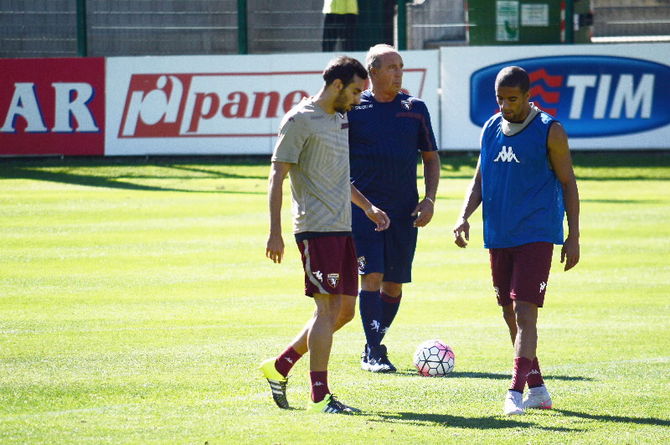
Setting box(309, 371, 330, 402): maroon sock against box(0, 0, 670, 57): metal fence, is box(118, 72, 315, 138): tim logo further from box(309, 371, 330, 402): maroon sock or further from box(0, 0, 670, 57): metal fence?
box(309, 371, 330, 402): maroon sock

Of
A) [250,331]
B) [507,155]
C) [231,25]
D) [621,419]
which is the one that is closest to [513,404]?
[621,419]

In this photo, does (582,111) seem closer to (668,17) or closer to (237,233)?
(668,17)

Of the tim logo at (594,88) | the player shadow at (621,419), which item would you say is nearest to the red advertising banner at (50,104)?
the tim logo at (594,88)

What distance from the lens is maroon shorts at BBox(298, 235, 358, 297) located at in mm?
6949

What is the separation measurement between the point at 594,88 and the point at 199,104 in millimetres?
7570

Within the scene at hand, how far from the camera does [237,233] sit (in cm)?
1612

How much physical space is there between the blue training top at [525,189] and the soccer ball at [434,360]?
1182 millimetres

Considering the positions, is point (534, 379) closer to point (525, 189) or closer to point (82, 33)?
point (525, 189)

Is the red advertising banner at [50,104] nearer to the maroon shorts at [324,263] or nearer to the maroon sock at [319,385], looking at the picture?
the maroon shorts at [324,263]

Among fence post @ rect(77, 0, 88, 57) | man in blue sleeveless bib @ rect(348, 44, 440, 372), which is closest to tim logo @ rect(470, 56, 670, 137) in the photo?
fence post @ rect(77, 0, 88, 57)

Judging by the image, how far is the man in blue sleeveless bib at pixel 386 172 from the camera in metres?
Answer: 8.64

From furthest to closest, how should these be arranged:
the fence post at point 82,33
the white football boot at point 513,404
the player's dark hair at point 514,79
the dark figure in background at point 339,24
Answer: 1. the dark figure in background at point 339,24
2. the fence post at point 82,33
3. the player's dark hair at point 514,79
4. the white football boot at point 513,404

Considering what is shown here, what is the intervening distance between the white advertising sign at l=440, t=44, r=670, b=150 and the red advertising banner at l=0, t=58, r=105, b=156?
22.0ft

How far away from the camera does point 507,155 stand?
7262 mm
